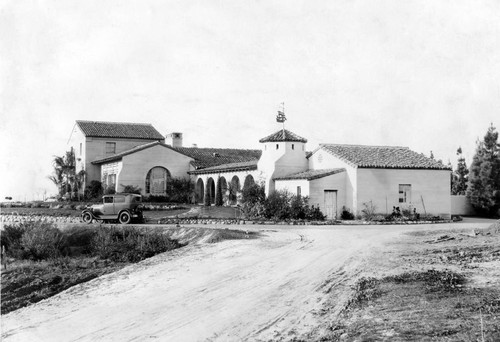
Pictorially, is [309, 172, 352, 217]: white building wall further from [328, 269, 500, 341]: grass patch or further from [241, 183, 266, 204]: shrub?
[328, 269, 500, 341]: grass patch

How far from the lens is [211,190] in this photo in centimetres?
4369

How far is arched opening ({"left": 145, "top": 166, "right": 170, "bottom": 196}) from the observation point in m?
44.1

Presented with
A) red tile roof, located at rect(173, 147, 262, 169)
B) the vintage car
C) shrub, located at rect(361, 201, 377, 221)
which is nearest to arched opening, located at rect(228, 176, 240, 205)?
red tile roof, located at rect(173, 147, 262, 169)

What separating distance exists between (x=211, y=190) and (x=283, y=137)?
9586 millimetres

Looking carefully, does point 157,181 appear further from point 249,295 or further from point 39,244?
point 249,295

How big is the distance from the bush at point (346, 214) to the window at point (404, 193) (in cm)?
322

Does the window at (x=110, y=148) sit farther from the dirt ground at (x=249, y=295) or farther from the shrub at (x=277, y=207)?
the dirt ground at (x=249, y=295)

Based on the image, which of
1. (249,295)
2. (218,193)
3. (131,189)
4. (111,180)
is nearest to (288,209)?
(218,193)

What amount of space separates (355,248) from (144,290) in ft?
24.6

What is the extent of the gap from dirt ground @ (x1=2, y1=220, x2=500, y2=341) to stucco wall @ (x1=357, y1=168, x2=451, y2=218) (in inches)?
521

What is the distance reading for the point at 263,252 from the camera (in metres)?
17.6

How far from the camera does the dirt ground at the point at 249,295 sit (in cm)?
987

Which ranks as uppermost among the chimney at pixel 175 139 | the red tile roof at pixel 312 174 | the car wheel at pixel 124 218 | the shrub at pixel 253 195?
the chimney at pixel 175 139

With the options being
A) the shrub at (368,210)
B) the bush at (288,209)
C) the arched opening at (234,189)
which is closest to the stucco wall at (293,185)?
the bush at (288,209)
